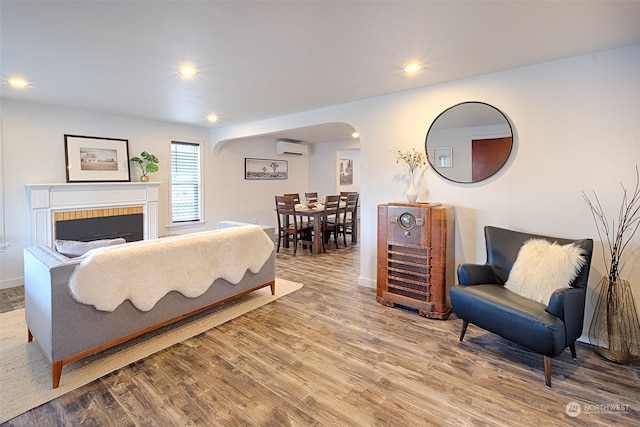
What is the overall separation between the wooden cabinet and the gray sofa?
1.98 meters

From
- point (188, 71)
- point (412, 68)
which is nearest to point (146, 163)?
point (188, 71)

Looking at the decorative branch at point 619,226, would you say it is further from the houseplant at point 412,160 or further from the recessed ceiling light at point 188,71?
the recessed ceiling light at point 188,71

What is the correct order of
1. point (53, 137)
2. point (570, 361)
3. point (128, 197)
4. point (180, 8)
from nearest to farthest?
point (180, 8), point (570, 361), point (53, 137), point (128, 197)

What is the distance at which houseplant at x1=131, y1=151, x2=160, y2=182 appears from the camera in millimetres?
4891

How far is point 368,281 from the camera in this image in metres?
3.80

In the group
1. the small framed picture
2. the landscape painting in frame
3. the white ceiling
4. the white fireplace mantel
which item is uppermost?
the white ceiling

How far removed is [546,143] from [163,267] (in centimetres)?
335

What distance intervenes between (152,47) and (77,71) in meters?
1.08

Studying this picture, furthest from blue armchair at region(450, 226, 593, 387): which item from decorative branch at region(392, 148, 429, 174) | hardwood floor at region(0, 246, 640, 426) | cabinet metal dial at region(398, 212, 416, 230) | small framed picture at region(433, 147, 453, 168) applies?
decorative branch at region(392, 148, 429, 174)

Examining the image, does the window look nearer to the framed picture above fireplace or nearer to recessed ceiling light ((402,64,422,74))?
the framed picture above fireplace

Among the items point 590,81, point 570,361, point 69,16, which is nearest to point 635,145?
point 590,81

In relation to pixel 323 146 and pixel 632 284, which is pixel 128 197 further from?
pixel 632 284

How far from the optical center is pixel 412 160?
3389 mm

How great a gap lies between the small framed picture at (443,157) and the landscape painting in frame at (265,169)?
444cm
